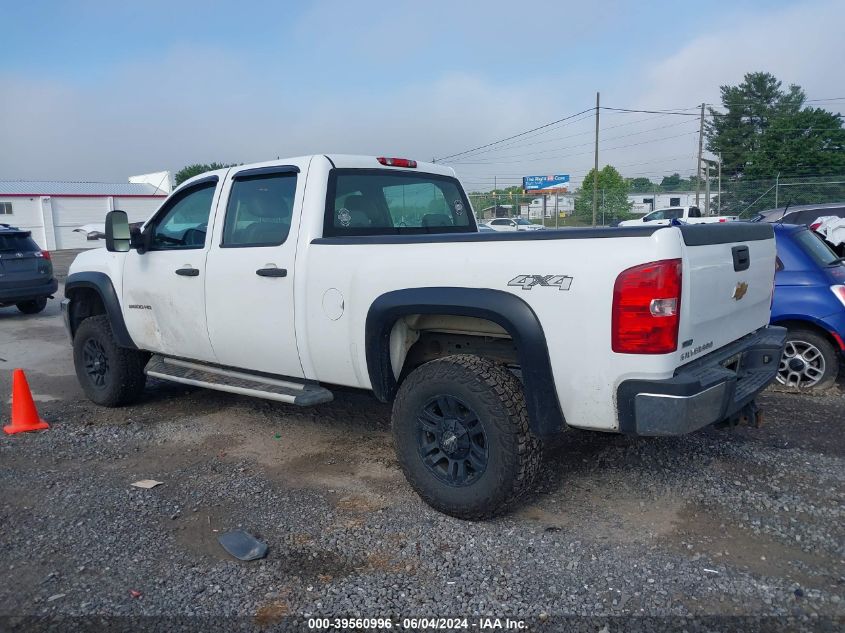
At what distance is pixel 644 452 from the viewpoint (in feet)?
15.2

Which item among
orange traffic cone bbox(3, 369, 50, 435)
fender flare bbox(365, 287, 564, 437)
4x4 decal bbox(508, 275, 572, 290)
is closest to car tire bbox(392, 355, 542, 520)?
fender flare bbox(365, 287, 564, 437)

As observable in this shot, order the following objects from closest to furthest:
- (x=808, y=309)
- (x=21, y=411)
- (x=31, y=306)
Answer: (x=21, y=411) < (x=808, y=309) < (x=31, y=306)

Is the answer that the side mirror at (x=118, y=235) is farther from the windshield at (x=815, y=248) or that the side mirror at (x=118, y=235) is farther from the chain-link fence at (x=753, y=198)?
the chain-link fence at (x=753, y=198)

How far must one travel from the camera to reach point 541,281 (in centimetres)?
328

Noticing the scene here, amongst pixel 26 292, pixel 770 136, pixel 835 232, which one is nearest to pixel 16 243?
pixel 26 292

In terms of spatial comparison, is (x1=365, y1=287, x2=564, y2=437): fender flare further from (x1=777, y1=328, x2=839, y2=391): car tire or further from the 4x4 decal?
(x1=777, y1=328, x2=839, y2=391): car tire

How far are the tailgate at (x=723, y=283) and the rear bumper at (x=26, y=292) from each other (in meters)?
11.4

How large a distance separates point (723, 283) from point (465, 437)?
1.54 metres

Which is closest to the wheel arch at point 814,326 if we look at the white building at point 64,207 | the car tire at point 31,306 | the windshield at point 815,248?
the windshield at point 815,248

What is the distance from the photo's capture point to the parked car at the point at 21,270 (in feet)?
37.6

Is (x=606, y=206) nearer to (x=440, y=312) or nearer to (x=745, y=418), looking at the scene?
(x=745, y=418)

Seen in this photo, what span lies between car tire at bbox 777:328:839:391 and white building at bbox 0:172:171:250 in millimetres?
41618

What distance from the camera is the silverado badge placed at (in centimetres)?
372

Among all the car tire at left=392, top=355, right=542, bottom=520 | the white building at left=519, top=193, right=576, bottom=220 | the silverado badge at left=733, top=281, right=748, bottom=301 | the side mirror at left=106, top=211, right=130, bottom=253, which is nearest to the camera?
the car tire at left=392, top=355, right=542, bottom=520
